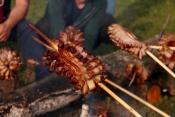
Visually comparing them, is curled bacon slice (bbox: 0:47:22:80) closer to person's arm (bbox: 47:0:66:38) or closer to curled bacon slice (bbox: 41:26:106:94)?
curled bacon slice (bbox: 41:26:106:94)

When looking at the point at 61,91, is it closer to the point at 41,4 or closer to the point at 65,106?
the point at 65,106

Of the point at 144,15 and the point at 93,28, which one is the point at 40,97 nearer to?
the point at 93,28

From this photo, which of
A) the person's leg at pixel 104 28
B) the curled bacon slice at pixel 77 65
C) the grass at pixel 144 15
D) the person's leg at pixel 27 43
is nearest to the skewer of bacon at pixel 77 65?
the curled bacon slice at pixel 77 65

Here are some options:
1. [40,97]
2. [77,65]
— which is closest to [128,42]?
[77,65]

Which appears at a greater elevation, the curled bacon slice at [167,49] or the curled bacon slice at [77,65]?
the curled bacon slice at [77,65]

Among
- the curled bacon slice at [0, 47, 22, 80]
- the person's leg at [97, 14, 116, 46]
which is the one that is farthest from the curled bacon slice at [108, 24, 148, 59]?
the person's leg at [97, 14, 116, 46]

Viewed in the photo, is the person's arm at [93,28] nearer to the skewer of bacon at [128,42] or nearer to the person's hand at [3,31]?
the person's hand at [3,31]
